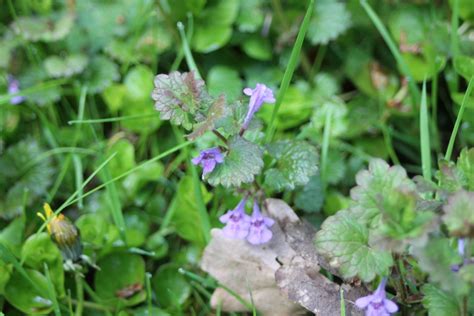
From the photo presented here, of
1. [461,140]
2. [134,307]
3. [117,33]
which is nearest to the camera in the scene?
[134,307]

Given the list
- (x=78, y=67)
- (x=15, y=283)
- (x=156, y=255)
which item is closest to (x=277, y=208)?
(x=156, y=255)

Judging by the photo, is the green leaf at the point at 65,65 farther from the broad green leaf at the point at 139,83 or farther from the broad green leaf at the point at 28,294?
the broad green leaf at the point at 28,294

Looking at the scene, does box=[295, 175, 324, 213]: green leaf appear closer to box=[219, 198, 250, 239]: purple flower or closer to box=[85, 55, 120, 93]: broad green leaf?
box=[219, 198, 250, 239]: purple flower

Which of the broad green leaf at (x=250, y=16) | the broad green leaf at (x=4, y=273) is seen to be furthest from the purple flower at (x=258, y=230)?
the broad green leaf at (x=250, y=16)

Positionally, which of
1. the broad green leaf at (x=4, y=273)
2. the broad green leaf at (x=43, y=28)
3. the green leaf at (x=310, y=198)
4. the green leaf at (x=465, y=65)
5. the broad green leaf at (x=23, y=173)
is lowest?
the green leaf at (x=310, y=198)

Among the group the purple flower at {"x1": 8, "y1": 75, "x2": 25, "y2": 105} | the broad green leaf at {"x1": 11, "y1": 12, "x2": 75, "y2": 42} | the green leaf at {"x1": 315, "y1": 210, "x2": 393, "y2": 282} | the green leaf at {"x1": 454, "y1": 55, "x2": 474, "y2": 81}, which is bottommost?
the green leaf at {"x1": 315, "y1": 210, "x2": 393, "y2": 282}

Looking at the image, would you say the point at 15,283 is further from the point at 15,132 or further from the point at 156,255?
the point at 15,132

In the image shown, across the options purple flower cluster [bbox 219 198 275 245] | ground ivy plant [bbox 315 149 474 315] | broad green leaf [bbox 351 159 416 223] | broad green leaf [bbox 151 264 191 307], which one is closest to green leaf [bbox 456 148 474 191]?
ground ivy plant [bbox 315 149 474 315]
